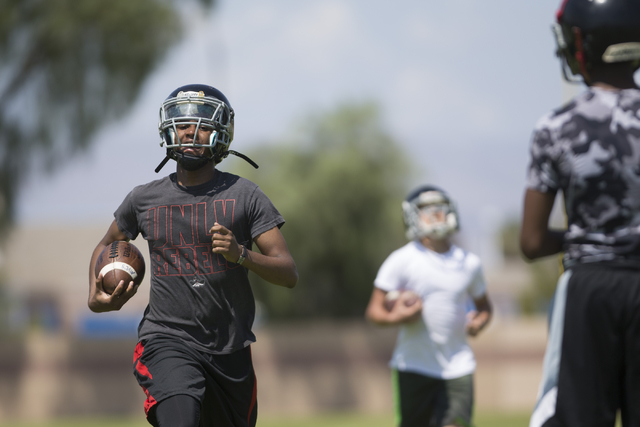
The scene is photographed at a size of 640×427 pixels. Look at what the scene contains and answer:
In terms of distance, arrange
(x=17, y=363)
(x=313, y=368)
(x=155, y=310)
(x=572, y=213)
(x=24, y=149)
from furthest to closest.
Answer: (x=313, y=368), (x=17, y=363), (x=24, y=149), (x=155, y=310), (x=572, y=213)

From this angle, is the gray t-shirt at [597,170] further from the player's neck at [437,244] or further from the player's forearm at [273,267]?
the player's neck at [437,244]

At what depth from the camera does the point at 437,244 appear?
707 cm

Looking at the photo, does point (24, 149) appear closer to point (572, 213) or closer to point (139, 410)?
point (139, 410)

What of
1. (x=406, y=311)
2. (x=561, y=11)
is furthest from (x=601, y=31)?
(x=406, y=311)

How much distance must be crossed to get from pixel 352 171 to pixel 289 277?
22020 mm

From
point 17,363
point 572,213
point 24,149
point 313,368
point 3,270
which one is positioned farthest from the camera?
point 3,270

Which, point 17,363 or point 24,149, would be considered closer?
point 24,149

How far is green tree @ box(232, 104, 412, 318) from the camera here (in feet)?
86.8

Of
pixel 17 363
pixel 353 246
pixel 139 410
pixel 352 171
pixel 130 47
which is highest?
pixel 130 47

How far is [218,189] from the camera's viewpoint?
464 cm

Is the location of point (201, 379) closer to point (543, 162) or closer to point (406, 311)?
point (543, 162)

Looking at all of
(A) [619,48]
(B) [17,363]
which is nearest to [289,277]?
(A) [619,48]

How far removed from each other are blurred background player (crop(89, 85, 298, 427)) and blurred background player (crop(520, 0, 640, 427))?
1717 millimetres

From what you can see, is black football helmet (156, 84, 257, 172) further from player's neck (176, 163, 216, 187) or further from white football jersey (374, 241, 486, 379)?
white football jersey (374, 241, 486, 379)
